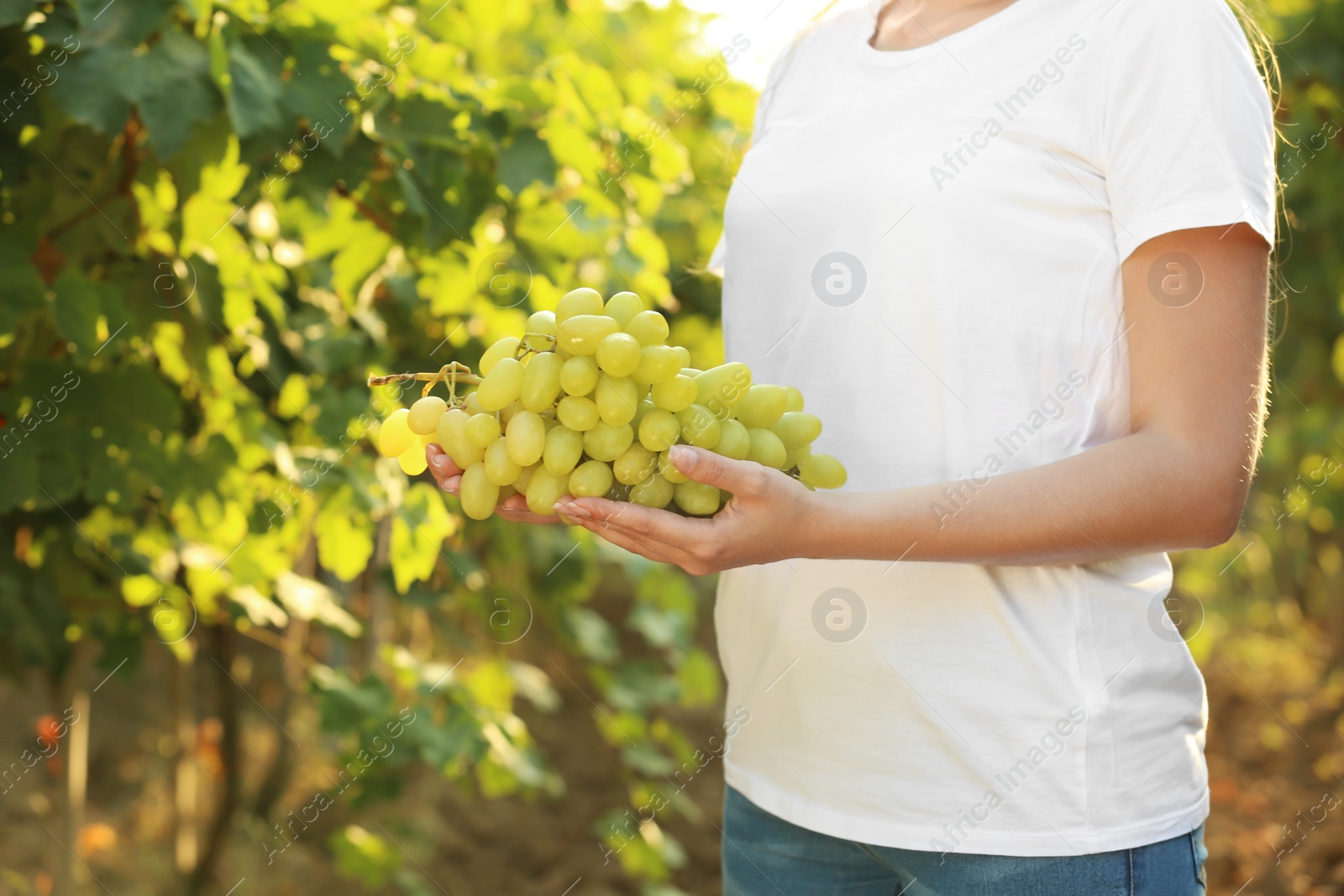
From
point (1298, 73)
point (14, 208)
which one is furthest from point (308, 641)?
point (1298, 73)

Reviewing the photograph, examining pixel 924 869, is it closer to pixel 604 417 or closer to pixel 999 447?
pixel 999 447

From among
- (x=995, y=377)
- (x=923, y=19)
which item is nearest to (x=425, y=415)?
(x=995, y=377)

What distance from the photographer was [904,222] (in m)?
1.07

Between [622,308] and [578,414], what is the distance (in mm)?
113

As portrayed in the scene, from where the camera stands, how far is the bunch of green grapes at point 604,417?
988mm

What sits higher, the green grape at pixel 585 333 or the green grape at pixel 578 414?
the green grape at pixel 585 333

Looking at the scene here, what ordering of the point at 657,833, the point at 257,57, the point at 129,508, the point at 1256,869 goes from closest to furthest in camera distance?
1. the point at 257,57
2. the point at 129,508
3. the point at 657,833
4. the point at 1256,869

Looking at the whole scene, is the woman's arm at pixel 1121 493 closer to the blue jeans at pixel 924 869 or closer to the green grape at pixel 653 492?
the green grape at pixel 653 492

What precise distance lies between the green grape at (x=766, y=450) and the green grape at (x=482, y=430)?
24 cm

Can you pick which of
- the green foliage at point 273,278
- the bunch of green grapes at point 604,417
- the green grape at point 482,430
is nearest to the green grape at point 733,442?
the bunch of green grapes at point 604,417

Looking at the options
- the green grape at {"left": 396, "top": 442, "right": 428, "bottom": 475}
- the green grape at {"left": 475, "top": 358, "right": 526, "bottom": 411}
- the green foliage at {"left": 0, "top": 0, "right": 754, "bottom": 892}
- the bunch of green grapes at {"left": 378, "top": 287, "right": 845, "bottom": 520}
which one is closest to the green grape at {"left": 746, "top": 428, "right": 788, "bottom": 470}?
the bunch of green grapes at {"left": 378, "top": 287, "right": 845, "bottom": 520}

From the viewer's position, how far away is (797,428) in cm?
105

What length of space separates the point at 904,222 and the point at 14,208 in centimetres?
111

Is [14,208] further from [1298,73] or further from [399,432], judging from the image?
[1298,73]
